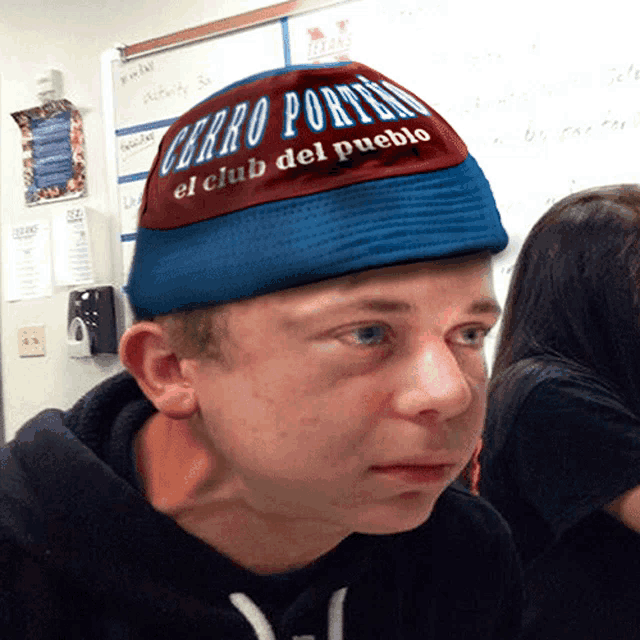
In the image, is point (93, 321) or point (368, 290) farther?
point (93, 321)

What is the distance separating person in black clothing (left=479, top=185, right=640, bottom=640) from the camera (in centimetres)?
94

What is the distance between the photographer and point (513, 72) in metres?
1.43

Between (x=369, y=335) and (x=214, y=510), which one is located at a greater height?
(x=369, y=335)

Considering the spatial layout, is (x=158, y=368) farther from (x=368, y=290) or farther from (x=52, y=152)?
(x=52, y=152)

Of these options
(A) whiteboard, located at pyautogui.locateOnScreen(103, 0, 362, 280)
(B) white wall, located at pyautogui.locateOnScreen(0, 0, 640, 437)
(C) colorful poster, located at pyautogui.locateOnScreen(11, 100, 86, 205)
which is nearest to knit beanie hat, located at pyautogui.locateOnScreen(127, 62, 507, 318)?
(B) white wall, located at pyautogui.locateOnScreen(0, 0, 640, 437)

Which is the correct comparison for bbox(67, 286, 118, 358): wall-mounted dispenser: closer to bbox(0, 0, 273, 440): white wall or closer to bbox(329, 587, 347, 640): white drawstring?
bbox(0, 0, 273, 440): white wall

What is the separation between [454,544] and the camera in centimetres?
68

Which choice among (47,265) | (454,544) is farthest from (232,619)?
(47,265)

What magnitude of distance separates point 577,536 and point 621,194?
1.56 feet

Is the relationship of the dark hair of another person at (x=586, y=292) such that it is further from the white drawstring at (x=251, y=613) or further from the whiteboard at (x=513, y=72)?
the white drawstring at (x=251, y=613)

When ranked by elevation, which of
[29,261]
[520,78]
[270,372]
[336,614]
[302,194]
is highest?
[520,78]

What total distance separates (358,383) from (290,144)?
0.49ft

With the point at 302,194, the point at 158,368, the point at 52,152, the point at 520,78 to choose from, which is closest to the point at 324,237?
the point at 302,194

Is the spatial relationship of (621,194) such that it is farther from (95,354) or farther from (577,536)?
(95,354)
